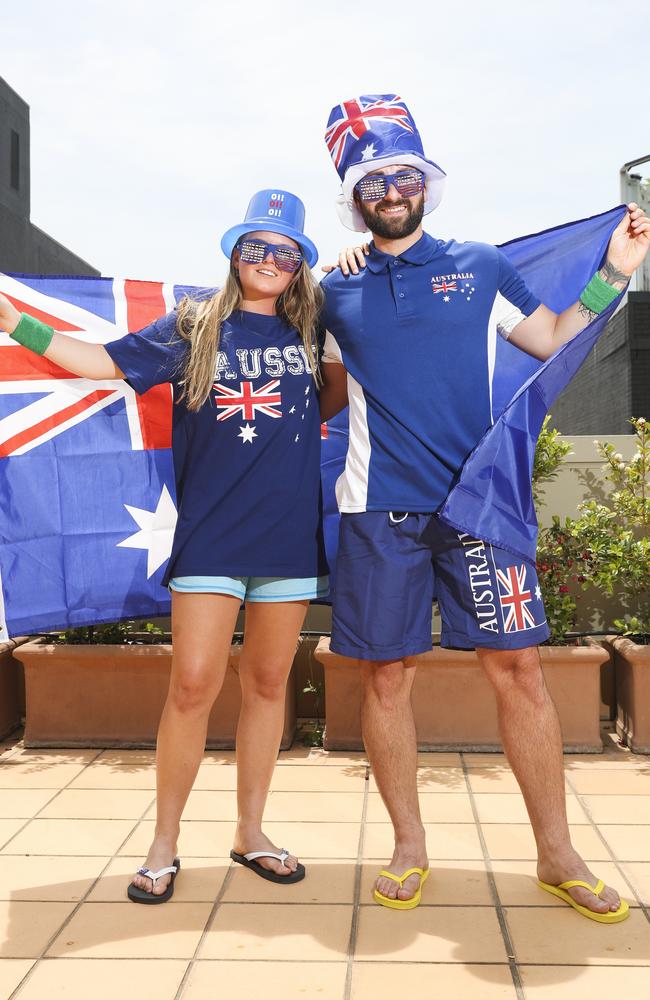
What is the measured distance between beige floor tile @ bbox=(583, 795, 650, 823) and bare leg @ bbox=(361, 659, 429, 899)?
2.92 feet

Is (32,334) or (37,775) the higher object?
(32,334)

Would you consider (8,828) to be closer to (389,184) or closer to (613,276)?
(389,184)

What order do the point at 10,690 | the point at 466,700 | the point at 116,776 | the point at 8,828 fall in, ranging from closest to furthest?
1. the point at 8,828
2. the point at 116,776
3. the point at 466,700
4. the point at 10,690

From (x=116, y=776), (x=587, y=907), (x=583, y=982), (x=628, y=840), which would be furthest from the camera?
(x=116, y=776)

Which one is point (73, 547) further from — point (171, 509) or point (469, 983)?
point (469, 983)

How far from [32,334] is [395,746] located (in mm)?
1548

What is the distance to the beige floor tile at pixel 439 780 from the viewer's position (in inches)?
152

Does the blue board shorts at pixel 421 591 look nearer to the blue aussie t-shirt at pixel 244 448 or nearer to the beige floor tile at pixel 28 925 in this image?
the blue aussie t-shirt at pixel 244 448

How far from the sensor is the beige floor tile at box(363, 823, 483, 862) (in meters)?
3.18

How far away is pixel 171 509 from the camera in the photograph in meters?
4.19

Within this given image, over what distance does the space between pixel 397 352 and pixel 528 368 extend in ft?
2.41

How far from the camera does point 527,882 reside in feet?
9.62

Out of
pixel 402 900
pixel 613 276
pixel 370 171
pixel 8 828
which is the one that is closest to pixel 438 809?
pixel 402 900

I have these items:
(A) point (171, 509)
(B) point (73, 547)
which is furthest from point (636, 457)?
(B) point (73, 547)
